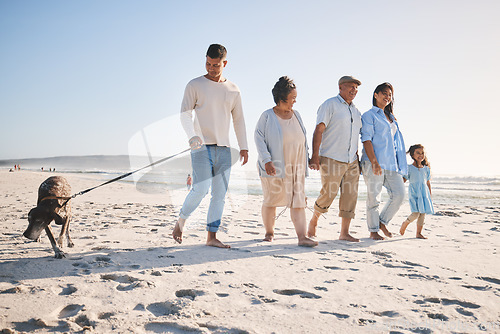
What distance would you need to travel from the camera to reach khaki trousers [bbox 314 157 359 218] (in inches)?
164

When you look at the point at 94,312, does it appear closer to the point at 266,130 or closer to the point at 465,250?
the point at 266,130

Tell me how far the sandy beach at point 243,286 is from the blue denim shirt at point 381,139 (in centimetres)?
110

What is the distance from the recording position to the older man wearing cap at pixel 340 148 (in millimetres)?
4137

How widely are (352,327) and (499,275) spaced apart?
1941 millimetres

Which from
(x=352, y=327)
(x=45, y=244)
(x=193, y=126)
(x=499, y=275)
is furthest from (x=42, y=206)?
(x=499, y=275)

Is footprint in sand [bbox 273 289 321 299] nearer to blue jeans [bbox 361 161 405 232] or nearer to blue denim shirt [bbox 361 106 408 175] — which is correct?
blue jeans [bbox 361 161 405 232]

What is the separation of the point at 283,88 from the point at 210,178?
4.52ft

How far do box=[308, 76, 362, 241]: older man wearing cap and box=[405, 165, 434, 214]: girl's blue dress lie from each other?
124cm

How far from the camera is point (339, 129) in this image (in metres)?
4.14

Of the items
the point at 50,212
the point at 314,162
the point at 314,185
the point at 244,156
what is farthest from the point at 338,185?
the point at 314,185

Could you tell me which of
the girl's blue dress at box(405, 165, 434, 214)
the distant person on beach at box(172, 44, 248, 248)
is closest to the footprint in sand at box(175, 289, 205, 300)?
the distant person on beach at box(172, 44, 248, 248)

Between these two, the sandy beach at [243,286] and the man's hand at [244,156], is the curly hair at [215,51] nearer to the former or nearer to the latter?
the man's hand at [244,156]

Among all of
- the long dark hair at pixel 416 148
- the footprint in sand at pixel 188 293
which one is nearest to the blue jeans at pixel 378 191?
the long dark hair at pixel 416 148

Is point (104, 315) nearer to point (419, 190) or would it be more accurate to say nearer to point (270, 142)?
point (270, 142)
